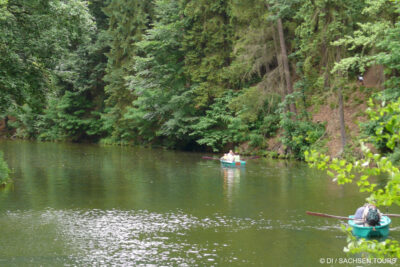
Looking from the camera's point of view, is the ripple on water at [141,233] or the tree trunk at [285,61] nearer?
the ripple on water at [141,233]

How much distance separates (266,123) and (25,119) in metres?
32.2

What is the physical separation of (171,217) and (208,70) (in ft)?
80.3

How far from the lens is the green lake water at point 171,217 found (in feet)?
40.4

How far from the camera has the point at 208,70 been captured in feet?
130

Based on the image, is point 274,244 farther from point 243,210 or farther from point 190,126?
point 190,126

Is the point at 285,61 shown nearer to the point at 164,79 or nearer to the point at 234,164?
the point at 234,164

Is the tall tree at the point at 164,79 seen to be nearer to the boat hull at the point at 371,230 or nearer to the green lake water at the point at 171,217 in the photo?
the green lake water at the point at 171,217

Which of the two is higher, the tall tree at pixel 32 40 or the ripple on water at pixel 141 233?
the tall tree at pixel 32 40

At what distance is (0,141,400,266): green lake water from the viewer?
12312mm

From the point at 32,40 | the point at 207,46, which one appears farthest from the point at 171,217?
the point at 207,46

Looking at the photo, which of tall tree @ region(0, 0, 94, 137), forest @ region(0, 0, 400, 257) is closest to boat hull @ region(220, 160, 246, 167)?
forest @ region(0, 0, 400, 257)

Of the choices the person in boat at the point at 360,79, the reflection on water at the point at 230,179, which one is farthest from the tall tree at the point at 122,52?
the person in boat at the point at 360,79

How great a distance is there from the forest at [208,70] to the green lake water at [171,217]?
3.38m

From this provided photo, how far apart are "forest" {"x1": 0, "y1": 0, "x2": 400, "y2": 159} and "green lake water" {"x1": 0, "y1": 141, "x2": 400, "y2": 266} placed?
338 cm
